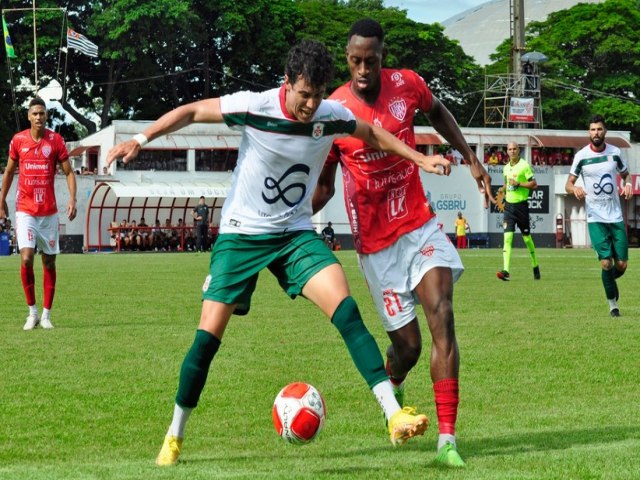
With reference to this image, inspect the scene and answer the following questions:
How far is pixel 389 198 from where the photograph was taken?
7.75 metres

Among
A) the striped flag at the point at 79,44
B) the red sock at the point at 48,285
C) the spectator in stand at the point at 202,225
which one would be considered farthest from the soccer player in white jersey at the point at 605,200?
the striped flag at the point at 79,44

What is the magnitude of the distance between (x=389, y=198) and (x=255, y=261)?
3.63ft

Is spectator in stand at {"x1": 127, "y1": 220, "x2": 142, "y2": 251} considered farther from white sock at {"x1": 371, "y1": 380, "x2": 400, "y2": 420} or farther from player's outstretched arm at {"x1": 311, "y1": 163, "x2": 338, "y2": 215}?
white sock at {"x1": 371, "y1": 380, "x2": 400, "y2": 420}

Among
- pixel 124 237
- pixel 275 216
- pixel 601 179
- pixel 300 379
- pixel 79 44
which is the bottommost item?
pixel 124 237

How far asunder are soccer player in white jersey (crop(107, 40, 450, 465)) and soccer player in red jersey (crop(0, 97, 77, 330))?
8.20m

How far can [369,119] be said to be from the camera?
7691 mm

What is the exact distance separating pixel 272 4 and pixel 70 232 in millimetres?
22962

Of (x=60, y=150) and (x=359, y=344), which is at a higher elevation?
(x=60, y=150)

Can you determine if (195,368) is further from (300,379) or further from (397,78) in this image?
(300,379)

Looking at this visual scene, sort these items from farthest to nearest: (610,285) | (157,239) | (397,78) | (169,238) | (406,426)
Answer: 1. (169,238)
2. (157,239)
3. (610,285)
4. (397,78)
5. (406,426)

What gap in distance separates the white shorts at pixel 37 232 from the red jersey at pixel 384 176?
26.5 feet

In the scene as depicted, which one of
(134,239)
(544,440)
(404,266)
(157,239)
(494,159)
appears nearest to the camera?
(544,440)

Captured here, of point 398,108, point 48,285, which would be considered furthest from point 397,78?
point 48,285

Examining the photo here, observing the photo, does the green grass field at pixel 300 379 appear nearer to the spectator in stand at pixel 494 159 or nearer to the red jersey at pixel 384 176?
the red jersey at pixel 384 176
